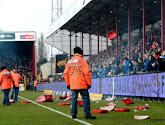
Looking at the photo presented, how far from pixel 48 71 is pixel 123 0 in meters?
63.4

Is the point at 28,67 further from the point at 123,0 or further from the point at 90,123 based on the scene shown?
the point at 90,123

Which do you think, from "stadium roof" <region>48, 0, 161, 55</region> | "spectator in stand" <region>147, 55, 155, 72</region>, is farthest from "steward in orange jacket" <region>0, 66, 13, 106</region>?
"stadium roof" <region>48, 0, 161, 55</region>

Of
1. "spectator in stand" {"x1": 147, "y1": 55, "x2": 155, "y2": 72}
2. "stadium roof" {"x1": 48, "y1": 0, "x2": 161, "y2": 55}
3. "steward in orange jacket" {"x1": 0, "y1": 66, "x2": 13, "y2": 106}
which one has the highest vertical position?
"stadium roof" {"x1": 48, "y1": 0, "x2": 161, "y2": 55}

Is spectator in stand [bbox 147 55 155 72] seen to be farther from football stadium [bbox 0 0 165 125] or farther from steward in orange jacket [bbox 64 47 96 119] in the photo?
steward in orange jacket [bbox 64 47 96 119]

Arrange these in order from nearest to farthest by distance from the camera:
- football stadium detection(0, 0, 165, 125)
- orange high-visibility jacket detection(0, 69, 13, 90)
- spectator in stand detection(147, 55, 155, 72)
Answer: football stadium detection(0, 0, 165, 125) < orange high-visibility jacket detection(0, 69, 13, 90) < spectator in stand detection(147, 55, 155, 72)

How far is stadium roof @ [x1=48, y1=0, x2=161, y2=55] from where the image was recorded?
3709cm

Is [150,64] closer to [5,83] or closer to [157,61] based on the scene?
[157,61]

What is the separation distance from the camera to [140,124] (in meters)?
8.05

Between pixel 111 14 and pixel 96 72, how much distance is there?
49.3 ft

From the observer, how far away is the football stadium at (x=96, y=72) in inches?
384

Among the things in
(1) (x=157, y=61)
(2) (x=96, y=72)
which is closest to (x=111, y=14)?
(2) (x=96, y=72)

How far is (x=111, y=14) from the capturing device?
4291cm

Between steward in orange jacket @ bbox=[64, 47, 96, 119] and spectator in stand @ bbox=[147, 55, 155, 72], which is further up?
spectator in stand @ bbox=[147, 55, 155, 72]

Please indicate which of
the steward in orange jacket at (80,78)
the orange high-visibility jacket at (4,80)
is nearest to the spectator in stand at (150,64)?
the orange high-visibility jacket at (4,80)
